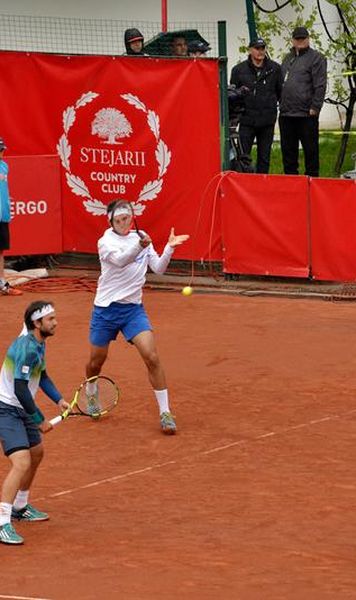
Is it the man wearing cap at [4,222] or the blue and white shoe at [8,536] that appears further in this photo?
the man wearing cap at [4,222]

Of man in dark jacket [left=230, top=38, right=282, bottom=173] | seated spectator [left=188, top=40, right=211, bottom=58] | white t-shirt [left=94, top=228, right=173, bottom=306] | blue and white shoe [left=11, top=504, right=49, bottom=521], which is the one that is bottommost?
blue and white shoe [left=11, top=504, right=49, bottom=521]

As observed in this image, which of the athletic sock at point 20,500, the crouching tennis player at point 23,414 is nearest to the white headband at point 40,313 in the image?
the crouching tennis player at point 23,414

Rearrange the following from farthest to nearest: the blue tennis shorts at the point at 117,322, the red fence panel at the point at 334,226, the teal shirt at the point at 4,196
Answer: 1. the teal shirt at the point at 4,196
2. the red fence panel at the point at 334,226
3. the blue tennis shorts at the point at 117,322

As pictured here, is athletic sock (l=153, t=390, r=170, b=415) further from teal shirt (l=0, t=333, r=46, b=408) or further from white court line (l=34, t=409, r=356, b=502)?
teal shirt (l=0, t=333, r=46, b=408)

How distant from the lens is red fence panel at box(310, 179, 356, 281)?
18.8 meters

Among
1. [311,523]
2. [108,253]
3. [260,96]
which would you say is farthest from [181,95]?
[311,523]

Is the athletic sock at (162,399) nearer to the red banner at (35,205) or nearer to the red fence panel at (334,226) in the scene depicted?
the red fence panel at (334,226)

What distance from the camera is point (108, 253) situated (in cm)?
1343

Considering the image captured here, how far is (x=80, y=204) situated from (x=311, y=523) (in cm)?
1082

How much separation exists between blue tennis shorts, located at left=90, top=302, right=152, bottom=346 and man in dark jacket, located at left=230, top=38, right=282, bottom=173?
740cm

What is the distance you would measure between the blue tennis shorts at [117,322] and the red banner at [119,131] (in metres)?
6.42

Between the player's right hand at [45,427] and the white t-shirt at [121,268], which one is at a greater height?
the white t-shirt at [121,268]

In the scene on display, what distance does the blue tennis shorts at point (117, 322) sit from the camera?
44.5 ft

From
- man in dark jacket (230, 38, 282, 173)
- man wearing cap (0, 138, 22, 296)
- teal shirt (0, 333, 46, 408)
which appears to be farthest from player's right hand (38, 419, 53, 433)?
man in dark jacket (230, 38, 282, 173)
